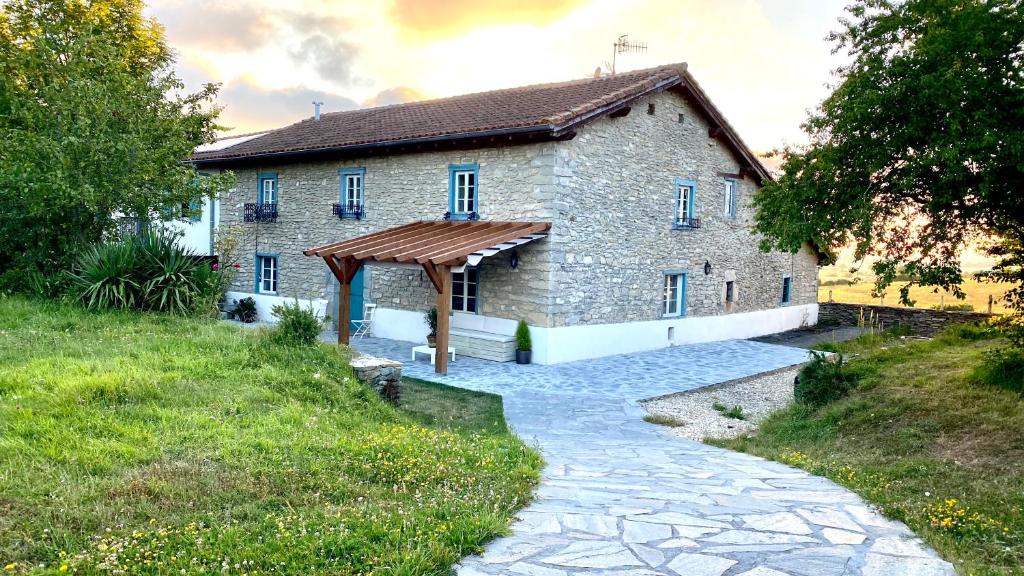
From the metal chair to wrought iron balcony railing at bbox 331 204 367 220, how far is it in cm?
220

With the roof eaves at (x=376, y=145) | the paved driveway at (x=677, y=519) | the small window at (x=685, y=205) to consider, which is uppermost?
Answer: the roof eaves at (x=376, y=145)

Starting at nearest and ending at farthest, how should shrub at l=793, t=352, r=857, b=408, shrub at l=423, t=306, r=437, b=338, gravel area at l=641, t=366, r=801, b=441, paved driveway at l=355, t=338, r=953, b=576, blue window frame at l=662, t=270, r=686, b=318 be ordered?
paved driveway at l=355, t=338, r=953, b=576 → gravel area at l=641, t=366, r=801, b=441 → shrub at l=793, t=352, r=857, b=408 → shrub at l=423, t=306, r=437, b=338 → blue window frame at l=662, t=270, r=686, b=318

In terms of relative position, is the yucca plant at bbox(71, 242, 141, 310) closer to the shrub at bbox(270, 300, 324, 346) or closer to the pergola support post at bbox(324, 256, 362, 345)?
the shrub at bbox(270, 300, 324, 346)

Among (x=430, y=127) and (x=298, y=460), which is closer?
(x=298, y=460)

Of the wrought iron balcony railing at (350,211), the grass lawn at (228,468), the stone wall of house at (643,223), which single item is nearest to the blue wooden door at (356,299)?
the wrought iron balcony railing at (350,211)

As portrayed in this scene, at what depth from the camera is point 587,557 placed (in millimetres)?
3674

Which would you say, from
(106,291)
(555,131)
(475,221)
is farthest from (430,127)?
(106,291)

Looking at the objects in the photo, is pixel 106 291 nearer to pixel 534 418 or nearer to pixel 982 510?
pixel 534 418

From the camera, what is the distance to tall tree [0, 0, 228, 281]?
1153cm

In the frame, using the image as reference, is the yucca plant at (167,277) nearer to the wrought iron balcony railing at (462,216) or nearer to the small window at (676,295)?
the wrought iron balcony railing at (462,216)

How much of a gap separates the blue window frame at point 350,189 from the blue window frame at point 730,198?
9.54 metres

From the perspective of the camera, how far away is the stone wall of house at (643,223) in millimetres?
13633

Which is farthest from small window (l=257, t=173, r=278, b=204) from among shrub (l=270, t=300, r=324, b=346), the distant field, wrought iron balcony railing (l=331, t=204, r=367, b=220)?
the distant field

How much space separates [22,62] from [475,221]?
35.8 ft
